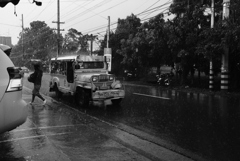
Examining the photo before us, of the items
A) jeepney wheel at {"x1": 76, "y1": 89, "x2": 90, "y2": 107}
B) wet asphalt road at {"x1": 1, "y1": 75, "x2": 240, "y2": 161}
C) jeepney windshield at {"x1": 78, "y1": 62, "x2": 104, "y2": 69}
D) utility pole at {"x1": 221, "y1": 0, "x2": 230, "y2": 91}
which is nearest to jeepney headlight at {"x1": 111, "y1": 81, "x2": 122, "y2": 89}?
wet asphalt road at {"x1": 1, "y1": 75, "x2": 240, "y2": 161}

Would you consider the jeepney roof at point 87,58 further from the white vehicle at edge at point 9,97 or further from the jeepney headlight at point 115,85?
the white vehicle at edge at point 9,97

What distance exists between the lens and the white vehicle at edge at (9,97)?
3723 mm

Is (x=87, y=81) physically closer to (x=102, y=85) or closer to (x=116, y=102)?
(x=102, y=85)

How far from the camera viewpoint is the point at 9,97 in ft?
12.5

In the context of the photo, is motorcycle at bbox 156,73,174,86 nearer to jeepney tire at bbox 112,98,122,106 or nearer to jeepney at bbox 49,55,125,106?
jeepney at bbox 49,55,125,106

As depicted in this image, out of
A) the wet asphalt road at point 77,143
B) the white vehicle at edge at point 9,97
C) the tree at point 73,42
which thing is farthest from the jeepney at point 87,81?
the tree at point 73,42

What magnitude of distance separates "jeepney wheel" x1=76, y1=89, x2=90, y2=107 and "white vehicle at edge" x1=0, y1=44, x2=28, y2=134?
254 inches

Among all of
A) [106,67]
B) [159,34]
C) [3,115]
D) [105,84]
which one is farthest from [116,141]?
[159,34]

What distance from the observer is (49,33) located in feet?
231

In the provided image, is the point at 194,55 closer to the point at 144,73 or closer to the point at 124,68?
the point at 144,73

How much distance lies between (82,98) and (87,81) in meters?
0.84

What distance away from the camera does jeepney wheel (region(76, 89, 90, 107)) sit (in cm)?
1060

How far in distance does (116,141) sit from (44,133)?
6.04 feet

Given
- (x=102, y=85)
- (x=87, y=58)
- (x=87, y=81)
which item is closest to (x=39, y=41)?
(x=87, y=58)
